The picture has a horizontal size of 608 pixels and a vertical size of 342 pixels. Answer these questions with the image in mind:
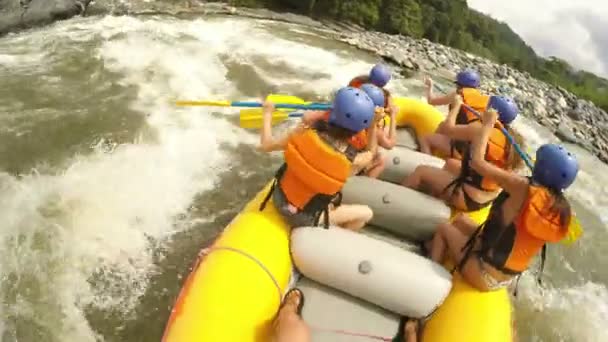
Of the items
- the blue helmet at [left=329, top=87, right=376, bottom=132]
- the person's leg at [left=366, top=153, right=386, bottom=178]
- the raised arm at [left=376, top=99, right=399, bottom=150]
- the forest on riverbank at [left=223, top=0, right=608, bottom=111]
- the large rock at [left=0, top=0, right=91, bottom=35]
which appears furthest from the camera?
the forest on riverbank at [left=223, top=0, right=608, bottom=111]

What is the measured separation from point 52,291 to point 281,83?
16.8 feet

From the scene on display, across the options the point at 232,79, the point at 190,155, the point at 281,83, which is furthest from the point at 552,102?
the point at 190,155

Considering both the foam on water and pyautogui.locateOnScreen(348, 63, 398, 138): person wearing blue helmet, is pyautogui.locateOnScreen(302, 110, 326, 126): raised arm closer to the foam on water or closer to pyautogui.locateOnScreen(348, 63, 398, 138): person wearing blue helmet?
pyautogui.locateOnScreen(348, 63, 398, 138): person wearing blue helmet

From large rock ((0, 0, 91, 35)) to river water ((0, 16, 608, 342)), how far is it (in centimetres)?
59

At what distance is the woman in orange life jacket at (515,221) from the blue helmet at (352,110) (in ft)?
2.74

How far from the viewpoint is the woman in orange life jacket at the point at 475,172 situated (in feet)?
13.0

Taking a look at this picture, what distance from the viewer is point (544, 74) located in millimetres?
26000

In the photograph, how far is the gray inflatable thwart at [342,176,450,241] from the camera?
389cm

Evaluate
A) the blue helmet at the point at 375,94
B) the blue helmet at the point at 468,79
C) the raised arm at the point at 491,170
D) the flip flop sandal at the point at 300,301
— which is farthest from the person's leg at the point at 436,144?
the flip flop sandal at the point at 300,301

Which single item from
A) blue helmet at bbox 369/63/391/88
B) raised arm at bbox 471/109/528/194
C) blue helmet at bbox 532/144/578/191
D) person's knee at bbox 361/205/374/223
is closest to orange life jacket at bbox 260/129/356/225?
person's knee at bbox 361/205/374/223

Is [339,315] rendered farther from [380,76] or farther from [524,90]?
[524,90]

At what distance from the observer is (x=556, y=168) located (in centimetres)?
294

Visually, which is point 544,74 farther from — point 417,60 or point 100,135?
point 100,135

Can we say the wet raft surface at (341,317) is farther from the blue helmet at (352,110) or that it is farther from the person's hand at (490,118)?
the person's hand at (490,118)
